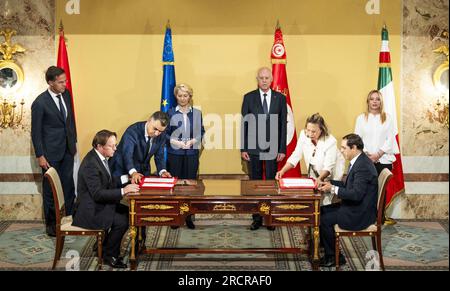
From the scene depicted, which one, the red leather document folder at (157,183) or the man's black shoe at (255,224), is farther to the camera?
the man's black shoe at (255,224)

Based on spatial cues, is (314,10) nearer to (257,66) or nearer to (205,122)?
(257,66)

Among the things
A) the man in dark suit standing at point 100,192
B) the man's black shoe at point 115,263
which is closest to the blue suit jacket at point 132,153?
the man in dark suit standing at point 100,192

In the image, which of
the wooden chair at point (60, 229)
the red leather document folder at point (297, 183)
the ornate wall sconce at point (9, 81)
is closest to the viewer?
the wooden chair at point (60, 229)

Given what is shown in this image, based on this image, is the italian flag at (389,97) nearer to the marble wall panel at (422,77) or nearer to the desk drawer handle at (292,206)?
the marble wall panel at (422,77)

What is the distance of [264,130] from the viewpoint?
8.16 m

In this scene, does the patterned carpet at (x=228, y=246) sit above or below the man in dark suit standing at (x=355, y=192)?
below

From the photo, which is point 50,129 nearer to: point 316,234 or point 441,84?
point 316,234

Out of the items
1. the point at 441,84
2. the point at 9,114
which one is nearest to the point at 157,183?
the point at 9,114

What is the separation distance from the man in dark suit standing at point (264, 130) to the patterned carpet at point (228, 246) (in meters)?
0.49

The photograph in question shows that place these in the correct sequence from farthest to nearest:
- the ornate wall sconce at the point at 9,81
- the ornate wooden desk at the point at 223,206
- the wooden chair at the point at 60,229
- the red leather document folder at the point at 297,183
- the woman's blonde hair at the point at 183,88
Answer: the ornate wall sconce at the point at 9,81
the woman's blonde hair at the point at 183,88
the red leather document folder at the point at 297,183
the wooden chair at the point at 60,229
the ornate wooden desk at the point at 223,206

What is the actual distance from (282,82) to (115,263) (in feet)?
9.87

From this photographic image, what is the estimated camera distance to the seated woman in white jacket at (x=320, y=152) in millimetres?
7137

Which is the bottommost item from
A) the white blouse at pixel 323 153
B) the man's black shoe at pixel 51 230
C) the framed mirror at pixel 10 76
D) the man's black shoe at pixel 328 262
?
the man's black shoe at pixel 328 262

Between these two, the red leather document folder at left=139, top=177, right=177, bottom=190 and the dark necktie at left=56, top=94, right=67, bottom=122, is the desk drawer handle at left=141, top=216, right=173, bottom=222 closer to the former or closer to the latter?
the red leather document folder at left=139, top=177, right=177, bottom=190
